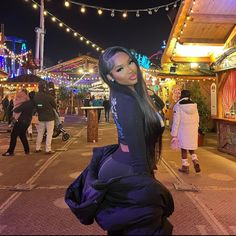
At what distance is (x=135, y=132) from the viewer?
7.27ft

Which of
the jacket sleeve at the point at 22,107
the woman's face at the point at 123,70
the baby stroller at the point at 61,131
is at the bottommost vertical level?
the baby stroller at the point at 61,131

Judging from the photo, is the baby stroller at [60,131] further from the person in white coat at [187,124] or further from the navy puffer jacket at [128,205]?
the navy puffer jacket at [128,205]

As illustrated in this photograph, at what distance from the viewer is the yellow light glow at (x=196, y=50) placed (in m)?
11.6

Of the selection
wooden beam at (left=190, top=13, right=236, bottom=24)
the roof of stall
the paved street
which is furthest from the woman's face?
wooden beam at (left=190, top=13, right=236, bottom=24)

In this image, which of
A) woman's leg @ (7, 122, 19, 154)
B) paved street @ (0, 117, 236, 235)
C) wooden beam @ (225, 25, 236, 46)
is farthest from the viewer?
wooden beam @ (225, 25, 236, 46)

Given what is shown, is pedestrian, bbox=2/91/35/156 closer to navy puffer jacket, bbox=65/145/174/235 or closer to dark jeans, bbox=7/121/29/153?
dark jeans, bbox=7/121/29/153

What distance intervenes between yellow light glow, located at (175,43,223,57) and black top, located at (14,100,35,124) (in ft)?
17.2

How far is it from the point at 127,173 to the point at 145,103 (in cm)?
47

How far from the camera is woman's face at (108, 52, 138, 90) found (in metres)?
2.40

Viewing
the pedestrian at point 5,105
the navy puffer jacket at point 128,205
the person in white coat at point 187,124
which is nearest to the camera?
the navy puffer jacket at point 128,205

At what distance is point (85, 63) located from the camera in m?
32.4

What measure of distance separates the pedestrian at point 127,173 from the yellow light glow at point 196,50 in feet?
31.4

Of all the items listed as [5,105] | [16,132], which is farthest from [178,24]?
[5,105]

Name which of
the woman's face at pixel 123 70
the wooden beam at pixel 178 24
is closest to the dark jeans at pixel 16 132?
the wooden beam at pixel 178 24
